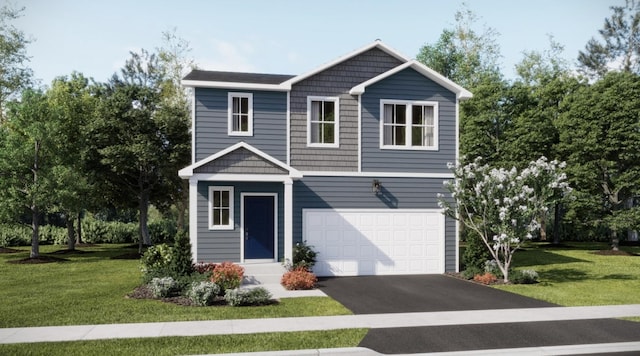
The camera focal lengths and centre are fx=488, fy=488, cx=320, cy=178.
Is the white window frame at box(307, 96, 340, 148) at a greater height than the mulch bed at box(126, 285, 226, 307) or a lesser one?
greater

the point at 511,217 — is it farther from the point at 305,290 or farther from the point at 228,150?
the point at 228,150

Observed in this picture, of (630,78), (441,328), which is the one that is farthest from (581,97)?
(441,328)

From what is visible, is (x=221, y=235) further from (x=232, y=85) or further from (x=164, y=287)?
(x=232, y=85)

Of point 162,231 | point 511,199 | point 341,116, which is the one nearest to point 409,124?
point 341,116

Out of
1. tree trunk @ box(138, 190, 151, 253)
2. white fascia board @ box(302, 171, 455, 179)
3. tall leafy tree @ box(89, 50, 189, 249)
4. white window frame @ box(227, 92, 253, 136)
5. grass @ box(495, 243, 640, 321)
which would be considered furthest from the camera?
tree trunk @ box(138, 190, 151, 253)

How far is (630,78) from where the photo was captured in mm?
27234

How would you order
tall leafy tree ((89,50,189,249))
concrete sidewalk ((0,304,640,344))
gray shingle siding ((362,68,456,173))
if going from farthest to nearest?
1. tall leafy tree ((89,50,189,249))
2. gray shingle siding ((362,68,456,173))
3. concrete sidewalk ((0,304,640,344))

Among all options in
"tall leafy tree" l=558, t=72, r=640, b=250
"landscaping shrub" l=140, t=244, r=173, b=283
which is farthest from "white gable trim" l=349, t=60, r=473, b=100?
"tall leafy tree" l=558, t=72, r=640, b=250

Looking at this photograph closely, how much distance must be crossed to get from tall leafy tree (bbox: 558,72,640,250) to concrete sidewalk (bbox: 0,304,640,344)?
674 inches

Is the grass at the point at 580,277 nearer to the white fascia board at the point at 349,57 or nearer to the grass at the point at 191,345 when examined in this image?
the grass at the point at 191,345

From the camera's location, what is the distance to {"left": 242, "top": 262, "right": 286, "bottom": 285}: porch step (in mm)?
15840

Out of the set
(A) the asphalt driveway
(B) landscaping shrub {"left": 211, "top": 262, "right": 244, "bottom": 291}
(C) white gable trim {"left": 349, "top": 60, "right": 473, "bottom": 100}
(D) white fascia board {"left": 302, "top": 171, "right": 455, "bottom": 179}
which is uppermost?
(C) white gable trim {"left": 349, "top": 60, "right": 473, "bottom": 100}

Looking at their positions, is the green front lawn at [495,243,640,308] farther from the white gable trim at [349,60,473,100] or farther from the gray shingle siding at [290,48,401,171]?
the white gable trim at [349,60,473,100]

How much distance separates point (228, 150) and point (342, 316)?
773 centimetres
